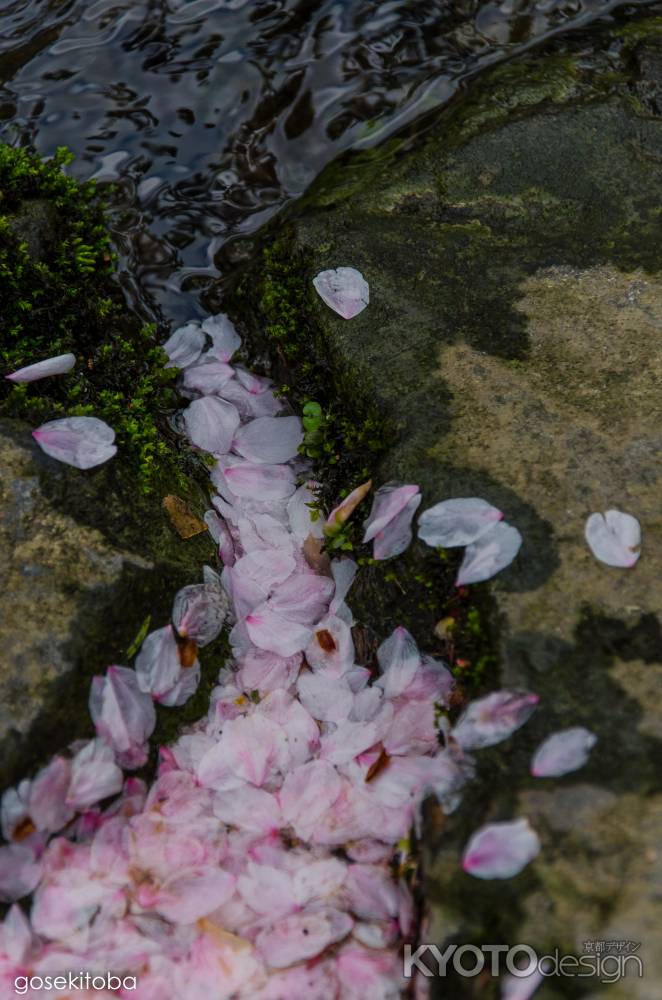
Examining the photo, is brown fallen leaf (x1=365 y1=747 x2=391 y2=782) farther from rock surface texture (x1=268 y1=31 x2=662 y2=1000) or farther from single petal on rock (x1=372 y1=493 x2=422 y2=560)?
single petal on rock (x1=372 y1=493 x2=422 y2=560)

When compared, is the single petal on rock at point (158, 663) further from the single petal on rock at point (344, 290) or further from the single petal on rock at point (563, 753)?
the single petal on rock at point (344, 290)

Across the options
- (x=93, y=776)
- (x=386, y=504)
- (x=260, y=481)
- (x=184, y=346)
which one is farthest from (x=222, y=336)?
(x=93, y=776)

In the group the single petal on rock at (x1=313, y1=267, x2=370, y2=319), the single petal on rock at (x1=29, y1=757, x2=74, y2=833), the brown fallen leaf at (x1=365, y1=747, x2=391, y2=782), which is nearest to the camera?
the single petal on rock at (x1=29, y1=757, x2=74, y2=833)

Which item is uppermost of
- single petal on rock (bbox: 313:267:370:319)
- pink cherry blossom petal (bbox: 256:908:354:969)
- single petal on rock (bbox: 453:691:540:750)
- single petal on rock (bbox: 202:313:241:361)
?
single petal on rock (bbox: 313:267:370:319)

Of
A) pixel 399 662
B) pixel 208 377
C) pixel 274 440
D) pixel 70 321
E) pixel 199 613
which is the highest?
pixel 70 321

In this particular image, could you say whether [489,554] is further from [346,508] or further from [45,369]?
[45,369]

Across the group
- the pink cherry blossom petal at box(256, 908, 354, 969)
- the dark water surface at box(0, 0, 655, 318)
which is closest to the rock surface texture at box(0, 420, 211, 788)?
the pink cherry blossom petal at box(256, 908, 354, 969)
